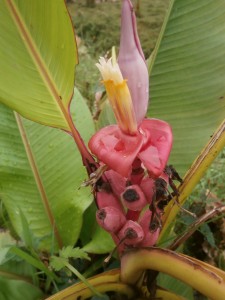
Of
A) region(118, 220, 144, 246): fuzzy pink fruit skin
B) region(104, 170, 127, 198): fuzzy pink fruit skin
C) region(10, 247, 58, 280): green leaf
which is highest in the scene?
region(104, 170, 127, 198): fuzzy pink fruit skin

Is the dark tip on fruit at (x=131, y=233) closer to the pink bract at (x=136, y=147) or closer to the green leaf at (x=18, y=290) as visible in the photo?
the pink bract at (x=136, y=147)

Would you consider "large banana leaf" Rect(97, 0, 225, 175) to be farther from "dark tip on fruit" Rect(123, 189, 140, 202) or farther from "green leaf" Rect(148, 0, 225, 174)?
"dark tip on fruit" Rect(123, 189, 140, 202)

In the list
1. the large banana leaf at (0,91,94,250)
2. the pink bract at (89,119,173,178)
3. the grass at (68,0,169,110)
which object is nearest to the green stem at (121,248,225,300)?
the pink bract at (89,119,173,178)

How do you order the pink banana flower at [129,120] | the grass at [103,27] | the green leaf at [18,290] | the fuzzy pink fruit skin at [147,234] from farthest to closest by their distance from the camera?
the grass at [103,27], the green leaf at [18,290], the fuzzy pink fruit skin at [147,234], the pink banana flower at [129,120]

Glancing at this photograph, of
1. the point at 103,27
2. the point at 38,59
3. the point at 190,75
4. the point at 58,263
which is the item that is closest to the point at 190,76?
the point at 190,75

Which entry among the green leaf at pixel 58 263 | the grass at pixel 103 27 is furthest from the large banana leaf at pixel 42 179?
the grass at pixel 103 27

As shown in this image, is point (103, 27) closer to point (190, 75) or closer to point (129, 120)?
point (190, 75)
